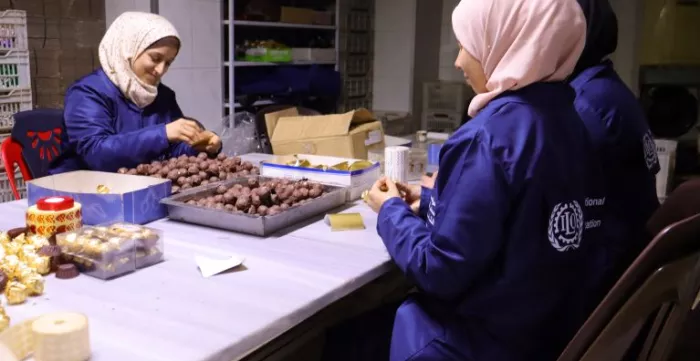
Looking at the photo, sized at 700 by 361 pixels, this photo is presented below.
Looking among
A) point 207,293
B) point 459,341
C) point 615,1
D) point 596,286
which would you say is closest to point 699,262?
point 596,286

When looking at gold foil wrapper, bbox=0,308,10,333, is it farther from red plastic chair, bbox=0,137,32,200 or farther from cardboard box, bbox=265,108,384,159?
cardboard box, bbox=265,108,384,159

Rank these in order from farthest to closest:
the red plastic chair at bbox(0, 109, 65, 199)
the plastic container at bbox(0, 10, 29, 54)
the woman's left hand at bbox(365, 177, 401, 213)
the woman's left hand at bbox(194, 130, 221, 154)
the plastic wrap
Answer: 1. the plastic wrap
2. the plastic container at bbox(0, 10, 29, 54)
3. the red plastic chair at bbox(0, 109, 65, 199)
4. the woman's left hand at bbox(194, 130, 221, 154)
5. the woman's left hand at bbox(365, 177, 401, 213)

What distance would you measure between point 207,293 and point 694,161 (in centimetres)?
426

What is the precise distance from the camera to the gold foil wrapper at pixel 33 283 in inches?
45.2

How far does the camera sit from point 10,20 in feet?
8.94

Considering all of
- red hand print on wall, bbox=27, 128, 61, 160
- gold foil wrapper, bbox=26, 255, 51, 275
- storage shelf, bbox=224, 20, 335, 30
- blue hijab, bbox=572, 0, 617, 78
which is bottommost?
gold foil wrapper, bbox=26, 255, 51, 275

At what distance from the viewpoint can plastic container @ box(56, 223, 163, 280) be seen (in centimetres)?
126

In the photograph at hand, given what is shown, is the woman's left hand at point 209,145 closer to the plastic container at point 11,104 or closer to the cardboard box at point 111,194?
the cardboard box at point 111,194

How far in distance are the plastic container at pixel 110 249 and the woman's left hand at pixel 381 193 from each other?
516mm

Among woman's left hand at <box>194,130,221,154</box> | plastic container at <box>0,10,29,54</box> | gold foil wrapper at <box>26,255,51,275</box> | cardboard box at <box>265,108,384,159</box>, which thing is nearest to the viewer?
gold foil wrapper at <box>26,255,51,275</box>

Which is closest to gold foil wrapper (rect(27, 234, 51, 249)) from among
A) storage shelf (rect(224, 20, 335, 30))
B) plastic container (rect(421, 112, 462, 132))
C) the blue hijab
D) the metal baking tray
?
the metal baking tray

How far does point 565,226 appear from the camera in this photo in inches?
46.4

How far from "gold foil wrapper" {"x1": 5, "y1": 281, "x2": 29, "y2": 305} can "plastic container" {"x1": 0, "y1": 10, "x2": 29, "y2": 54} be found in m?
1.99

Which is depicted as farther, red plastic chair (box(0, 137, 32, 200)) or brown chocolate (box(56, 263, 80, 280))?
red plastic chair (box(0, 137, 32, 200))
